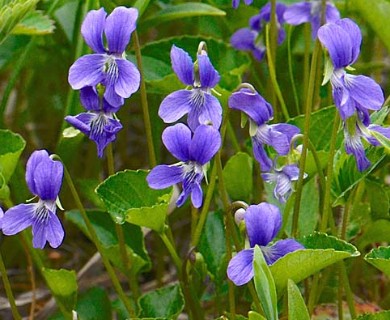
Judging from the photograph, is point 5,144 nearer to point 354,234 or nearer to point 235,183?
point 235,183

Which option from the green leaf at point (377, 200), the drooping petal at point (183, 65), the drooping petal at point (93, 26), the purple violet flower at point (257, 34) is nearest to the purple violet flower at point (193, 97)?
the drooping petal at point (183, 65)

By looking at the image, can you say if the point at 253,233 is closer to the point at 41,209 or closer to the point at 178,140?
the point at 178,140

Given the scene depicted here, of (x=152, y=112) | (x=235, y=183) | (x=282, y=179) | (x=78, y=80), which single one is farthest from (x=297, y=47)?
(x=78, y=80)

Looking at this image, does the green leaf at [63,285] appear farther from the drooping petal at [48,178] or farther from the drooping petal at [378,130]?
the drooping petal at [378,130]

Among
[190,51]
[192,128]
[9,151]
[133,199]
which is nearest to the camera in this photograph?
[192,128]

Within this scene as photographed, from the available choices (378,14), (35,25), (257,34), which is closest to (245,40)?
(257,34)

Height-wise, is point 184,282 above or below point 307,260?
below

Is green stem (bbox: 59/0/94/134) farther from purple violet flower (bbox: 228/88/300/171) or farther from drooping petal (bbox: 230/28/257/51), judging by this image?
purple violet flower (bbox: 228/88/300/171)
